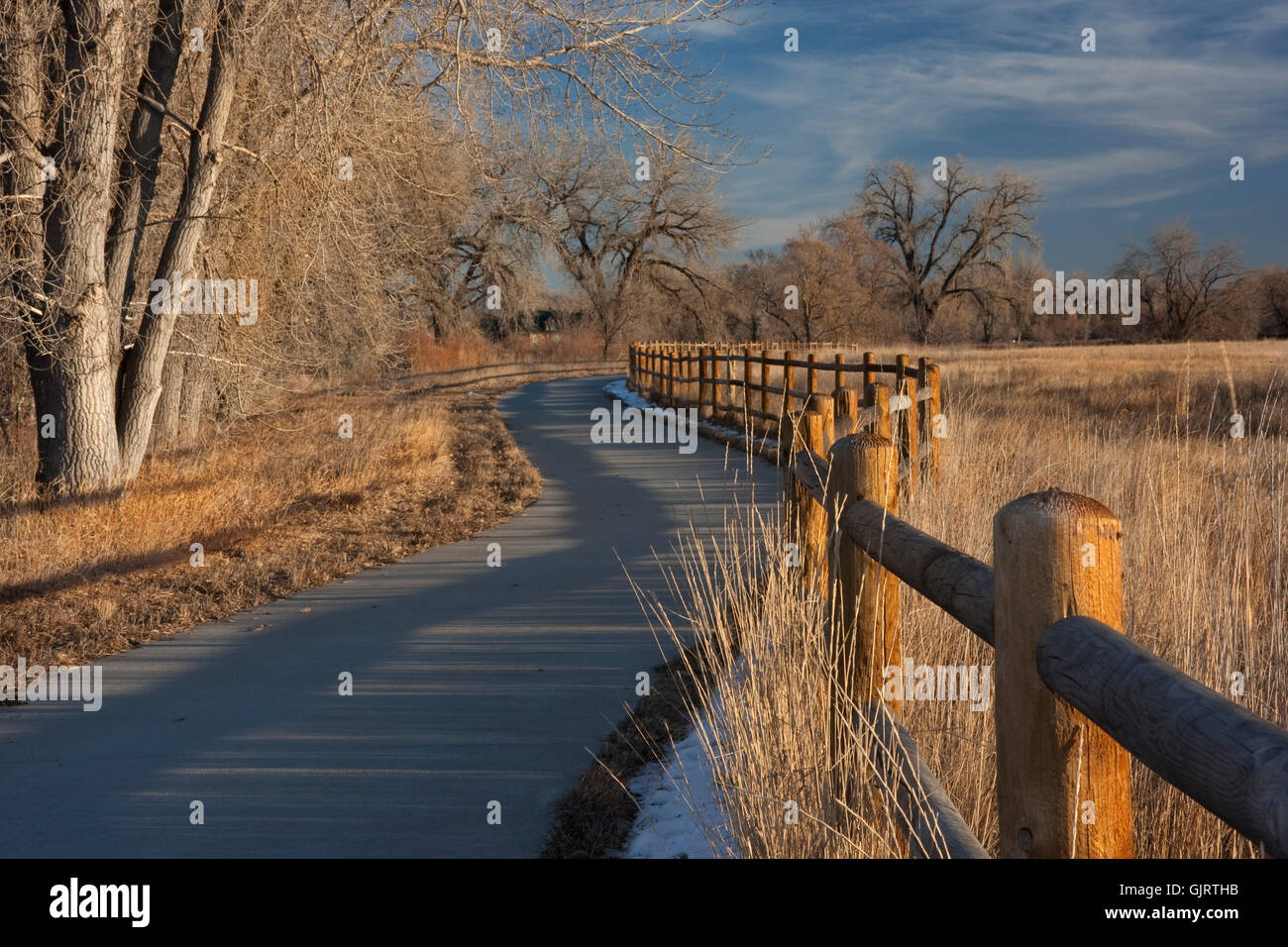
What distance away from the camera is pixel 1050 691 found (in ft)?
6.75

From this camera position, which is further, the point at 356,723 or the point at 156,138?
the point at 156,138

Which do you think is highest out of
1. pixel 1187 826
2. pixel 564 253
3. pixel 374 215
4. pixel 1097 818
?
pixel 564 253

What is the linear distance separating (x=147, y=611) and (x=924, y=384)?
8.53 metres

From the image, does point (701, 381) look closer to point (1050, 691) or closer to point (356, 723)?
point (356, 723)

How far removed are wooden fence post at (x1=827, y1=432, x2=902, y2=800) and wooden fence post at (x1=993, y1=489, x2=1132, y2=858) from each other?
4.36 ft

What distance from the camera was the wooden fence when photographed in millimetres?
1524

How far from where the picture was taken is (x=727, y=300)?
6112 centimetres

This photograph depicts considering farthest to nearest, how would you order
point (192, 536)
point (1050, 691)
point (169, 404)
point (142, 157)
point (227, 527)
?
point (169, 404), point (142, 157), point (227, 527), point (192, 536), point (1050, 691)

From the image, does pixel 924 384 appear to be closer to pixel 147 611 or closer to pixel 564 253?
pixel 147 611

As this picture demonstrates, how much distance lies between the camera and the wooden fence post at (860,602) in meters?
3.60

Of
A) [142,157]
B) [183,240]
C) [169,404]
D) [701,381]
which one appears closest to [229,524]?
[183,240]

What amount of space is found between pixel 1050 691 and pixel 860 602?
1.60m

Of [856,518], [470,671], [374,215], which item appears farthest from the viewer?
[374,215]
